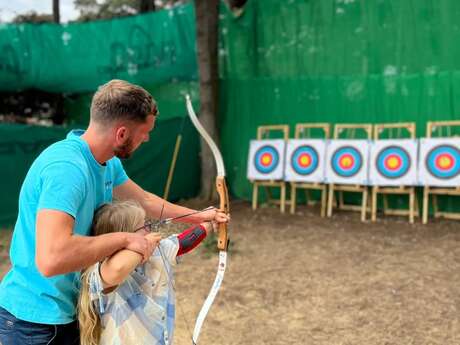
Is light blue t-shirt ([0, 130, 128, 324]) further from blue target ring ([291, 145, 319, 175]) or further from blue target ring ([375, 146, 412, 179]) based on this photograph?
blue target ring ([291, 145, 319, 175])

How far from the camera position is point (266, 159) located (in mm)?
5754

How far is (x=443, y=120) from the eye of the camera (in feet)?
16.5

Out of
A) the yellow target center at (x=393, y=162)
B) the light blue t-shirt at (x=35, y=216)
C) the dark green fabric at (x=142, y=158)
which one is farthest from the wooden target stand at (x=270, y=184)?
the light blue t-shirt at (x=35, y=216)

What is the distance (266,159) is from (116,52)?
2301mm

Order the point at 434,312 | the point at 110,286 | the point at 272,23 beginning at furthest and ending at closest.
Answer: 1. the point at 272,23
2. the point at 434,312
3. the point at 110,286

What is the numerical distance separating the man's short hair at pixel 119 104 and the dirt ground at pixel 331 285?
179 centimetres

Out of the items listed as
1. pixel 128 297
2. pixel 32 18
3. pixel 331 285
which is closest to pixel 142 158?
pixel 32 18

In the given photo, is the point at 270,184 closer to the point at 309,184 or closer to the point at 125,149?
the point at 309,184

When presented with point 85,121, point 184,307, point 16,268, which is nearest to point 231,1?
point 85,121

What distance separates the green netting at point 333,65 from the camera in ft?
16.7

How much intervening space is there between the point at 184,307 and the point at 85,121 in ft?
16.1

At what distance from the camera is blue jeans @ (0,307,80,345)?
3.90 feet

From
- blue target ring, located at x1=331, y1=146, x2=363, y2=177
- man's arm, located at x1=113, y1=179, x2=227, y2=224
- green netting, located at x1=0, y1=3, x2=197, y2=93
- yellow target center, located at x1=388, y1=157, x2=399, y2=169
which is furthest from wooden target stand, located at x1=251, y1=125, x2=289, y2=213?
man's arm, located at x1=113, y1=179, x2=227, y2=224

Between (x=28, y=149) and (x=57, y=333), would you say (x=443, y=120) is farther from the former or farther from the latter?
(x=57, y=333)
